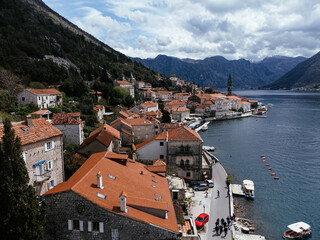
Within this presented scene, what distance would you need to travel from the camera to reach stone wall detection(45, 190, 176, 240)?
515 inches

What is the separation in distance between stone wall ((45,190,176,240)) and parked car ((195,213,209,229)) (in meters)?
9.55

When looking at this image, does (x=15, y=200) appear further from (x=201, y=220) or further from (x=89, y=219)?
(x=201, y=220)

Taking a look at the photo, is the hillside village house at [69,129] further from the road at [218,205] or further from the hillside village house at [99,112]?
the hillside village house at [99,112]

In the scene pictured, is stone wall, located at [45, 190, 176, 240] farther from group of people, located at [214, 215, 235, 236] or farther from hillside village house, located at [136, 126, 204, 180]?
hillside village house, located at [136, 126, 204, 180]

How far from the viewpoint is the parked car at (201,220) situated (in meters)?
21.9

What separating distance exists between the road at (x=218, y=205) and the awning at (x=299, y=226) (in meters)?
6.54

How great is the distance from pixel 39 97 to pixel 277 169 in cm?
4655

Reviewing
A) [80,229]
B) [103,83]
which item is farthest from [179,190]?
[103,83]

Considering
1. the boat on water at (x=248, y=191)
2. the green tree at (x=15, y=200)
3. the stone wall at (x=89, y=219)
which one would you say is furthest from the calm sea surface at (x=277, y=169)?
the green tree at (x=15, y=200)

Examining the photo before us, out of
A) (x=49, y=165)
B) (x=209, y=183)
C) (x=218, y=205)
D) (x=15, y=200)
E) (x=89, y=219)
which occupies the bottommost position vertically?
(x=218, y=205)

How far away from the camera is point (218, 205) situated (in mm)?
26812

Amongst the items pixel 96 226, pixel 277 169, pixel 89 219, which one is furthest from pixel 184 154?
pixel 277 169

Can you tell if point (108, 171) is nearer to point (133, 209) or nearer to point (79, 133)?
point (133, 209)

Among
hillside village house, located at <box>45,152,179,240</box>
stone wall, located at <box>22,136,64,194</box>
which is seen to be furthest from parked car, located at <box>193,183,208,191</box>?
stone wall, located at <box>22,136,64,194</box>
